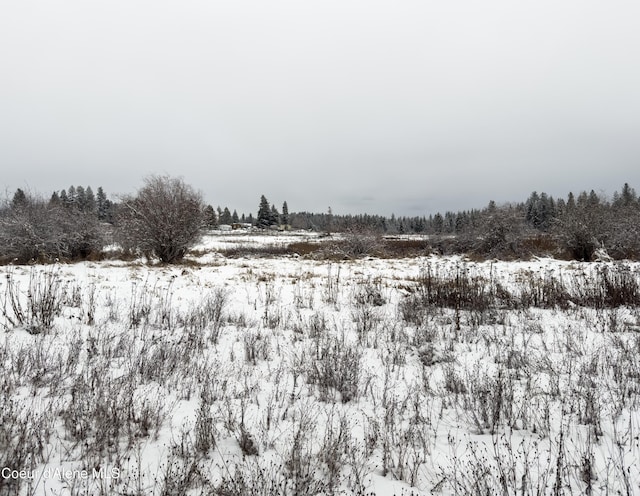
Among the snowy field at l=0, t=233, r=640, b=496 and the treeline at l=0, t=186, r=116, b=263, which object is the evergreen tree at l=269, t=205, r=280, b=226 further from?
the snowy field at l=0, t=233, r=640, b=496

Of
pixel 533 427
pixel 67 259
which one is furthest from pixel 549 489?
pixel 67 259

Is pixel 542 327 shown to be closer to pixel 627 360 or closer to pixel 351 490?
pixel 627 360

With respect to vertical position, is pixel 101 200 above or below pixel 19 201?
above

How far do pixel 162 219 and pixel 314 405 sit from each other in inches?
605

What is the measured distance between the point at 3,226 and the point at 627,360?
22.0 m


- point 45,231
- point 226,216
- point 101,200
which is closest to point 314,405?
point 45,231

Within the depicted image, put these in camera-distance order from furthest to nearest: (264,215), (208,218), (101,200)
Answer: (101,200), (264,215), (208,218)

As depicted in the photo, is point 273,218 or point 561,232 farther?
point 273,218

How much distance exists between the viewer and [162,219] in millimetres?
16219

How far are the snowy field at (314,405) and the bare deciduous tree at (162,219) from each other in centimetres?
1058

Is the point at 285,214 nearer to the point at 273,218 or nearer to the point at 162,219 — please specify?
the point at 273,218

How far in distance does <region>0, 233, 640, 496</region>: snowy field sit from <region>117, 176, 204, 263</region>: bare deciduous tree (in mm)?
10577

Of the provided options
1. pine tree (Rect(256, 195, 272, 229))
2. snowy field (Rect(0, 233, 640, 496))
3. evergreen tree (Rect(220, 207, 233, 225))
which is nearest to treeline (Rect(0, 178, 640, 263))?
snowy field (Rect(0, 233, 640, 496))

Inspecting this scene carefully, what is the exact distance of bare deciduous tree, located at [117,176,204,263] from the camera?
16250 millimetres
